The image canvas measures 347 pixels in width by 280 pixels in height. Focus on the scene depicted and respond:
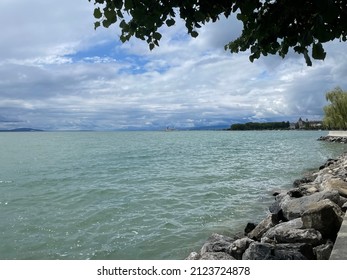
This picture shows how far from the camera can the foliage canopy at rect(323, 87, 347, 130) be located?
240 ft

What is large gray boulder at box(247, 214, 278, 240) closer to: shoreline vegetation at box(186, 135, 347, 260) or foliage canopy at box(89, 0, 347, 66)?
shoreline vegetation at box(186, 135, 347, 260)

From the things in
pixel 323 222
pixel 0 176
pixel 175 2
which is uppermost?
pixel 175 2

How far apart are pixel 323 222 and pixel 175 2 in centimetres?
572

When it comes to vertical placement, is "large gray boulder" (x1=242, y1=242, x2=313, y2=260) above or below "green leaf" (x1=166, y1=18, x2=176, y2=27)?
below

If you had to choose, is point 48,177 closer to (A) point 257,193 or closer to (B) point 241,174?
(B) point 241,174

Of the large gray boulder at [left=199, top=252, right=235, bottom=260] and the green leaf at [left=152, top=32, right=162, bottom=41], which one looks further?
the large gray boulder at [left=199, top=252, right=235, bottom=260]

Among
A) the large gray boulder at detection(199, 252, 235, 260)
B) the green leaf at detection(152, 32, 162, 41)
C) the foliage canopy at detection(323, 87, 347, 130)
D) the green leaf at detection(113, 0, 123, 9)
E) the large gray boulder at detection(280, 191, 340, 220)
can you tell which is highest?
the foliage canopy at detection(323, 87, 347, 130)

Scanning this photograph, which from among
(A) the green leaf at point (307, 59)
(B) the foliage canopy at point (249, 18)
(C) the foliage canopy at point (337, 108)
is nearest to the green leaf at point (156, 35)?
(B) the foliage canopy at point (249, 18)

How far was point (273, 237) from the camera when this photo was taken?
27.5 feet

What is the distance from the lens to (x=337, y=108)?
243 feet

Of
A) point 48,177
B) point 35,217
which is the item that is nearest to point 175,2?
point 35,217

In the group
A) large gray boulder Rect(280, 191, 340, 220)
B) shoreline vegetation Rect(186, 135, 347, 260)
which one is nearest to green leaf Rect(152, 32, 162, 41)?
shoreline vegetation Rect(186, 135, 347, 260)

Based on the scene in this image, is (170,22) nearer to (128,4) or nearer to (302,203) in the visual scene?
(128,4)
